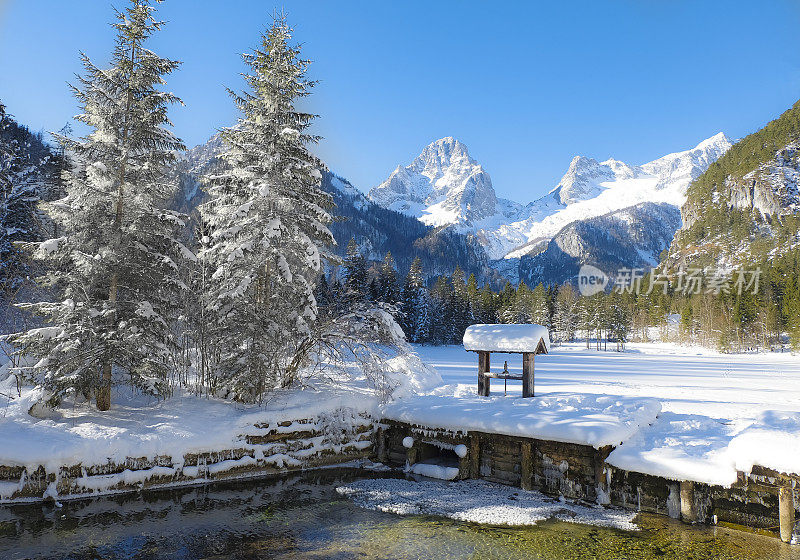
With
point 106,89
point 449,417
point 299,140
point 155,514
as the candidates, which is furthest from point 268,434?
point 106,89

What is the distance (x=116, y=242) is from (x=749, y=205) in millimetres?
196229

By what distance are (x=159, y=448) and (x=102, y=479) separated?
136 centimetres

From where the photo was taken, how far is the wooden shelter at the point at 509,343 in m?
16.9

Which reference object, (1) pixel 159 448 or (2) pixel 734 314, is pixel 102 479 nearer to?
(1) pixel 159 448

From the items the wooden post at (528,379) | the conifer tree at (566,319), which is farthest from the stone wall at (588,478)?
the conifer tree at (566,319)

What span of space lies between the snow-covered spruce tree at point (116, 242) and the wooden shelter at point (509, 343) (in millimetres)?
10613

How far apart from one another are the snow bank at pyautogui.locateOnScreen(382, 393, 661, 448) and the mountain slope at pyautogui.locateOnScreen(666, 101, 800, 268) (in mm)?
150275

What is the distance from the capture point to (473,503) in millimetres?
11914

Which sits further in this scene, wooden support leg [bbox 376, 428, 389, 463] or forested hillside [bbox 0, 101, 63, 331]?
forested hillside [bbox 0, 101, 63, 331]

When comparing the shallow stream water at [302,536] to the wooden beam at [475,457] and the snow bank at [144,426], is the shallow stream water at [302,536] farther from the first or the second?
the wooden beam at [475,457]

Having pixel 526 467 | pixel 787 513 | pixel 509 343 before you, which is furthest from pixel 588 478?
pixel 509 343

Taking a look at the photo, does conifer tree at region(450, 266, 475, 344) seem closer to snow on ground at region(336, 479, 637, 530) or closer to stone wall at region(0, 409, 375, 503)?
stone wall at region(0, 409, 375, 503)

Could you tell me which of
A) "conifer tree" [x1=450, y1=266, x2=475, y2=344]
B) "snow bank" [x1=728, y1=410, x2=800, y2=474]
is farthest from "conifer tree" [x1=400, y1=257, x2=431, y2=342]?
"snow bank" [x1=728, y1=410, x2=800, y2=474]

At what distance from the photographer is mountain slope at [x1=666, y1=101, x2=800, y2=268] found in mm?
144250
